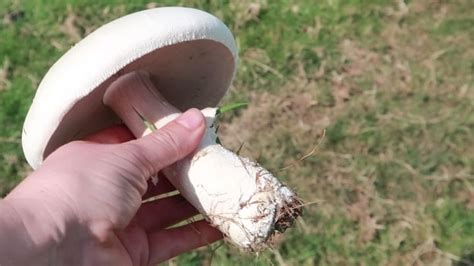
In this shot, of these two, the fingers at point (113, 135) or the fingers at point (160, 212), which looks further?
the fingers at point (160, 212)

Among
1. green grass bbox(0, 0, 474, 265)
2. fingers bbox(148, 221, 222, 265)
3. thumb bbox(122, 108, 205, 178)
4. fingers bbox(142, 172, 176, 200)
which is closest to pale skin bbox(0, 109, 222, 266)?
thumb bbox(122, 108, 205, 178)

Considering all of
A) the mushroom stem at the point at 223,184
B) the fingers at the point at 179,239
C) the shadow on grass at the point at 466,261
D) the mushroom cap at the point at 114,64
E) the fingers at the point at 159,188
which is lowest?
the shadow on grass at the point at 466,261

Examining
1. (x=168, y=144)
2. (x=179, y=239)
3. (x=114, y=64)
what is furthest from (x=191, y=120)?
(x=179, y=239)

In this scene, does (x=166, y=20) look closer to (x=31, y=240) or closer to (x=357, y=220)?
(x=31, y=240)

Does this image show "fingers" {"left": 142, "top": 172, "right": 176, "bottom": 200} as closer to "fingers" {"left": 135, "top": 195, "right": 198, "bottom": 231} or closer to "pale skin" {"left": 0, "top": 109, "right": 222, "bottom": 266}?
"fingers" {"left": 135, "top": 195, "right": 198, "bottom": 231}

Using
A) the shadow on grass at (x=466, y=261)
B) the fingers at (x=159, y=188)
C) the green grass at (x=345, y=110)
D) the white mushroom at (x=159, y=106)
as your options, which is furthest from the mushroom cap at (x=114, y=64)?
the shadow on grass at (x=466, y=261)

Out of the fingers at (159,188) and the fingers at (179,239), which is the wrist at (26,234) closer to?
the fingers at (179,239)
